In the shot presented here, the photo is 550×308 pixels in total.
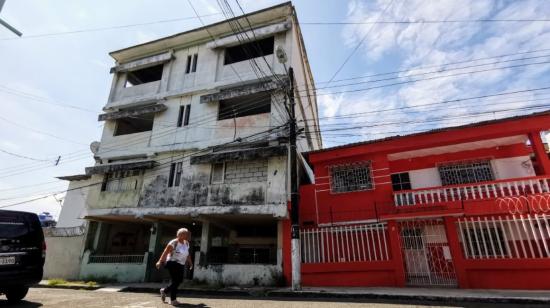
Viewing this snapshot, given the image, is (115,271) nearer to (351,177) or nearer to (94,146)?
(94,146)

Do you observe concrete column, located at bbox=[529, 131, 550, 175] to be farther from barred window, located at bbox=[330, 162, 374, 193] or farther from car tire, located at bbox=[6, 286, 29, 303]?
car tire, located at bbox=[6, 286, 29, 303]

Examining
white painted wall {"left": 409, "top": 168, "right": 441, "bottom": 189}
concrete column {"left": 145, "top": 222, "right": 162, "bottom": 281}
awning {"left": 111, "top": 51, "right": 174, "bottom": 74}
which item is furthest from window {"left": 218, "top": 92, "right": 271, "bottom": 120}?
white painted wall {"left": 409, "top": 168, "right": 441, "bottom": 189}

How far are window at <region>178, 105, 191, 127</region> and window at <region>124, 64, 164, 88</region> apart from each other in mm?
Answer: 3949

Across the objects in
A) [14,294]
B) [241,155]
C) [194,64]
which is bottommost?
[14,294]

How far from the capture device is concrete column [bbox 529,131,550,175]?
27.1 ft

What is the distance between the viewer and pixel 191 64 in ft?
49.1

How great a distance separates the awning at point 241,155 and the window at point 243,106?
2.40 meters

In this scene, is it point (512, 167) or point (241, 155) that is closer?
point (512, 167)

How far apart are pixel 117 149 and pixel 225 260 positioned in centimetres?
791

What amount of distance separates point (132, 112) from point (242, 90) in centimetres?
622

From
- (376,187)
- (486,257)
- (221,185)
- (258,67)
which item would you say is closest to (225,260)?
(221,185)

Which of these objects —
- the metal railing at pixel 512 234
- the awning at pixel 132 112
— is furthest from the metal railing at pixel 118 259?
the metal railing at pixel 512 234

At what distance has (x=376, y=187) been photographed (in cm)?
1017

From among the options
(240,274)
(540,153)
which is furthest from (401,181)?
(240,274)
